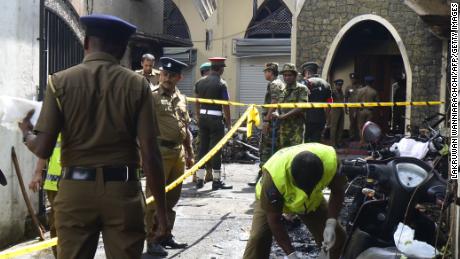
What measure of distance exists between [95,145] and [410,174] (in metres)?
2.15

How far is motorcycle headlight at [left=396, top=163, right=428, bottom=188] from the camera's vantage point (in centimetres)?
427

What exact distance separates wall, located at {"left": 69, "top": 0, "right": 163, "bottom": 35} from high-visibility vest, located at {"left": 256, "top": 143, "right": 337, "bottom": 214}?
9651 millimetres

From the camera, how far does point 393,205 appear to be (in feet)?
14.0

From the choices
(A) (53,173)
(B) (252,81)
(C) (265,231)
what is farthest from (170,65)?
(B) (252,81)

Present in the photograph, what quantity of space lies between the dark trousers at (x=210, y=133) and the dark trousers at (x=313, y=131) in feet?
4.16

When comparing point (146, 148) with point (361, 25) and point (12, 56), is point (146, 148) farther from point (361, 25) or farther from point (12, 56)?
point (361, 25)

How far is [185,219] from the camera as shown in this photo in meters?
7.69

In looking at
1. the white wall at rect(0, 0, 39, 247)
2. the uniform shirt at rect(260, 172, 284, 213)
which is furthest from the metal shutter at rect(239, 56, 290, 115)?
the uniform shirt at rect(260, 172, 284, 213)

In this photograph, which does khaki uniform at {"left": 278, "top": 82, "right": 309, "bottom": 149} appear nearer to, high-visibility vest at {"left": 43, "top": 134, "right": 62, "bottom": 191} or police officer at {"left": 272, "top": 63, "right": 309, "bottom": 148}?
police officer at {"left": 272, "top": 63, "right": 309, "bottom": 148}

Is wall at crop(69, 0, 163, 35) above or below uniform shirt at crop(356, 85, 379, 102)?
above

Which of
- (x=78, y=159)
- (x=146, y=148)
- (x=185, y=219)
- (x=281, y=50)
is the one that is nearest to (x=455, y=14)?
(x=146, y=148)

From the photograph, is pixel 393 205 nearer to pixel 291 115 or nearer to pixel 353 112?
pixel 291 115

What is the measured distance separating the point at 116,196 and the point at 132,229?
0.68ft

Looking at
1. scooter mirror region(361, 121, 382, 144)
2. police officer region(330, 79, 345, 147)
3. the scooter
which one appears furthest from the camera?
police officer region(330, 79, 345, 147)
